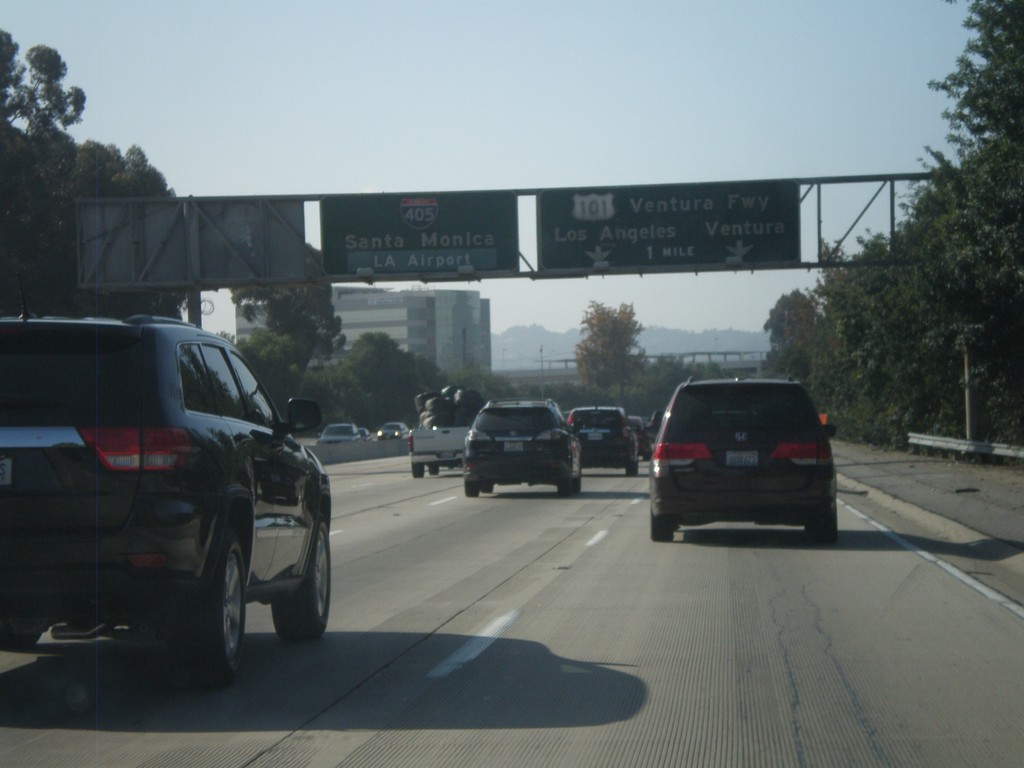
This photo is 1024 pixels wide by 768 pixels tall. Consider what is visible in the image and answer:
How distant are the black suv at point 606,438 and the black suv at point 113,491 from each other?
25575 mm

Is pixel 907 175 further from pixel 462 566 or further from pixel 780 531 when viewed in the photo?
pixel 462 566

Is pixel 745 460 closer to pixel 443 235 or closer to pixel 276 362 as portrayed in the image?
pixel 443 235

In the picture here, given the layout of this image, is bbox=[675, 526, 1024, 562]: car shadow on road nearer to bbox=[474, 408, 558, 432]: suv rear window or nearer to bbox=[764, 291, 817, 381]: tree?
bbox=[474, 408, 558, 432]: suv rear window

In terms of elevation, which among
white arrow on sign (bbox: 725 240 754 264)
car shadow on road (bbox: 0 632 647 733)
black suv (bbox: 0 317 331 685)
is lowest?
car shadow on road (bbox: 0 632 647 733)

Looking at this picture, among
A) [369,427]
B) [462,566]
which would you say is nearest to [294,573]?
[462,566]

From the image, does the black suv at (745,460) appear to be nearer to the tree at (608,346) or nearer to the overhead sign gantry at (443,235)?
the overhead sign gantry at (443,235)

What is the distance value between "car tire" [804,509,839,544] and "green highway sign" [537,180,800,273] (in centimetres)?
1898

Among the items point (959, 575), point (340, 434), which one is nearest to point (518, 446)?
point (959, 575)

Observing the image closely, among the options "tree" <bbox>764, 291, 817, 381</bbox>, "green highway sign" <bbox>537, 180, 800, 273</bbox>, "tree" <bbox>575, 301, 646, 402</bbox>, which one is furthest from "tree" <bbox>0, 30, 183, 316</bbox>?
"tree" <bbox>575, 301, 646, 402</bbox>

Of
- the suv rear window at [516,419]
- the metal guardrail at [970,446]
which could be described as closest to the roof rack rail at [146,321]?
the suv rear window at [516,419]

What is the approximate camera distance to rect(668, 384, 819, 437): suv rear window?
1526cm

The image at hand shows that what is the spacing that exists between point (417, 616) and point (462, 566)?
11.5ft

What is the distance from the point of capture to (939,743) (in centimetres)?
618

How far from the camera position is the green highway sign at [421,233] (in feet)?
112
